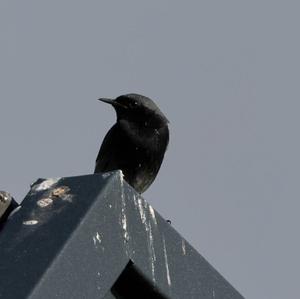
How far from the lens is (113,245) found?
3.36 m

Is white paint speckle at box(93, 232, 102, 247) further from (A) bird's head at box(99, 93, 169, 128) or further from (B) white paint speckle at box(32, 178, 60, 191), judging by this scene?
(A) bird's head at box(99, 93, 169, 128)

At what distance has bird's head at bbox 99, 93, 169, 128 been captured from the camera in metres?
10.3

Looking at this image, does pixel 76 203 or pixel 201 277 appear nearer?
pixel 76 203

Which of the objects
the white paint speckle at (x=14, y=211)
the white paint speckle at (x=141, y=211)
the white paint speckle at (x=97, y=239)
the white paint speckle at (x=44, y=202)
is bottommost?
the white paint speckle at (x=14, y=211)

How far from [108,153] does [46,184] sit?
267 inches

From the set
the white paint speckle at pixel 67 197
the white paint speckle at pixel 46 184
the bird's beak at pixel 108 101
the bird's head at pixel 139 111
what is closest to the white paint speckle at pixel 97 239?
the white paint speckle at pixel 67 197

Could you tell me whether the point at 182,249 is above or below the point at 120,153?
below

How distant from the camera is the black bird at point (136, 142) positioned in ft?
32.7

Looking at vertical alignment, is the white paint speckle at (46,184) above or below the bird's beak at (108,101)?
below

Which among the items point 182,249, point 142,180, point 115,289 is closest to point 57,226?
point 115,289

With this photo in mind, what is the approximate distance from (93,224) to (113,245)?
0.39ft

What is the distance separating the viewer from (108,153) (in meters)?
10.2

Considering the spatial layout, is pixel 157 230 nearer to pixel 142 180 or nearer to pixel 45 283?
pixel 45 283

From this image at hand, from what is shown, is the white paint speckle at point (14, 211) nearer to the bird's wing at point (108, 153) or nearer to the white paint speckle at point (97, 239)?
the white paint speckle at point (97, 239)
